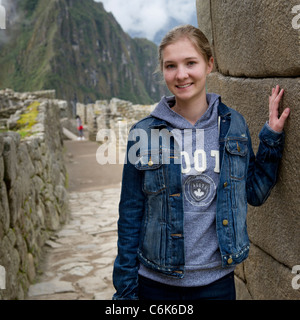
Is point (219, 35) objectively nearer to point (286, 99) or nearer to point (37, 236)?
point (286, 99)

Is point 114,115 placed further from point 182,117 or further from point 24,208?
point 182,117

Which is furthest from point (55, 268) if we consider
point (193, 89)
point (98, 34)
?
point (98, 34)

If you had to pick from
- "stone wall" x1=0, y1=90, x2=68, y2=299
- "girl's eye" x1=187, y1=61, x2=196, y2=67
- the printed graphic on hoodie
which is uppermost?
"girl's eye" x1=187, y1=61, x2=196, y2=67

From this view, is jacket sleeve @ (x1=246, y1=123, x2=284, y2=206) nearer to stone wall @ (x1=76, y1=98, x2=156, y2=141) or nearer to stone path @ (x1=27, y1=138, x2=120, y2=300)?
stone path @ (x1=27, y1=138, x2=120, y2=300)

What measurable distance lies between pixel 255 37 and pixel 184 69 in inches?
19.5

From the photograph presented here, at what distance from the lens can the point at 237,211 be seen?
1839mm

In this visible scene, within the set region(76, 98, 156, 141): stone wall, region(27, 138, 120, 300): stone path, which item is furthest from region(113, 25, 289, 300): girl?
region(76, 98, 156, 141): stone wall

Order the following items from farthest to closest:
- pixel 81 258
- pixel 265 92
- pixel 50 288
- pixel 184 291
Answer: pixel 81 258, pixel 50 288, pixel 265 92, pixel 184 291

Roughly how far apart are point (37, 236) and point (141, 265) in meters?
3.90

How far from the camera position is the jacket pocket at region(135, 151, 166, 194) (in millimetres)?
1784

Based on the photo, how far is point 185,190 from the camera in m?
1.79

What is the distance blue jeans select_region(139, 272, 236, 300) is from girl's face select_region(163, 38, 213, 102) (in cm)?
83

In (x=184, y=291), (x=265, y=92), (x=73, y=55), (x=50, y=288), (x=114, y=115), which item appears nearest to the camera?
(x=184, y=291)

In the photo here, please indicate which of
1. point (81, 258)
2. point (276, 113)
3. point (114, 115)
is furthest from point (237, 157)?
point (114, 115)
